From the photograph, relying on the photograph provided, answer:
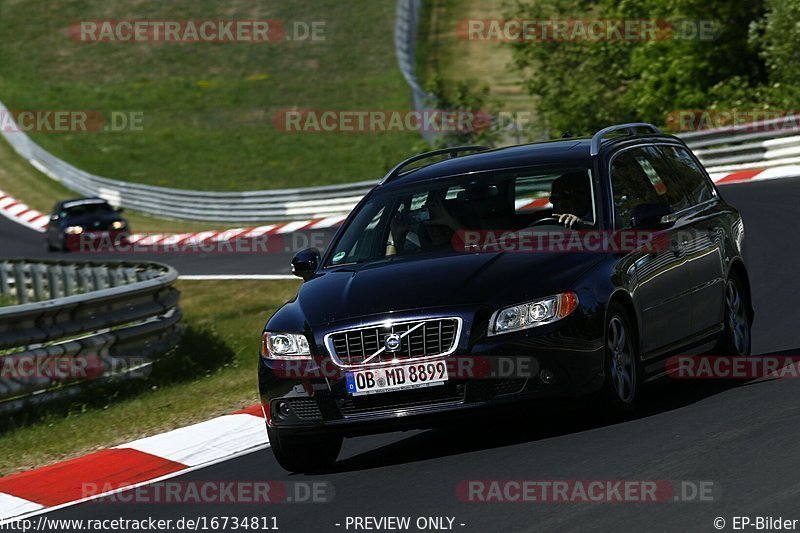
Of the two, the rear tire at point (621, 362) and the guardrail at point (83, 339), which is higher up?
the rear tire at point (621, 362)

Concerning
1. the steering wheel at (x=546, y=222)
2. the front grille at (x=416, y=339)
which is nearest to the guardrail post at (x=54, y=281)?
the steering wheel at (x=546, y=222)

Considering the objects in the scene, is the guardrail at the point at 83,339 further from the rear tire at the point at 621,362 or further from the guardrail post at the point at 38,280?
the guardrail post at the point at 38,280

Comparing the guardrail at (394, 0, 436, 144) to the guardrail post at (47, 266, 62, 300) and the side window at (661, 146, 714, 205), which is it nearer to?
the guardrail post at (47, 266, 62, 300)

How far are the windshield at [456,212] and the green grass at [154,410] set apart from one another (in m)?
2.41

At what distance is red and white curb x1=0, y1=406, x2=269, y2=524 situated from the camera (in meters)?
8.07

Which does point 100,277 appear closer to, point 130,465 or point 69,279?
point 69,279

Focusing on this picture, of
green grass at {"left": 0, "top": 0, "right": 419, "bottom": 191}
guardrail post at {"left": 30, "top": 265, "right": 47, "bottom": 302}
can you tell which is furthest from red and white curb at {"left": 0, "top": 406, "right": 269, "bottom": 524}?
green grass at {"left": 0, "top": 0, "right": 419, "bottom": 191}

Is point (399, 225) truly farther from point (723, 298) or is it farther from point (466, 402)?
point (723, 298)

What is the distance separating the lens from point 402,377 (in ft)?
23.7

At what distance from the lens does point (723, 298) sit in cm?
929

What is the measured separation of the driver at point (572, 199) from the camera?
838 cm

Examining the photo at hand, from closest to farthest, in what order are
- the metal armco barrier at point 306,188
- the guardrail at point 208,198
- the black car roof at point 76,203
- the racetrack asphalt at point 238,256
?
1. the metal armco barrier at point 306,188
2. the racetrack asphalt at point 238,256
3. the guardrail at point 208,198
4. the black car roof at point 76,203

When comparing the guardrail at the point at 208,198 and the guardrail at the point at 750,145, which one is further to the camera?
the guardrail at the point at 208,198

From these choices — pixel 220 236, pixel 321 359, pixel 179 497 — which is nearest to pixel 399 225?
pixel 321 359
